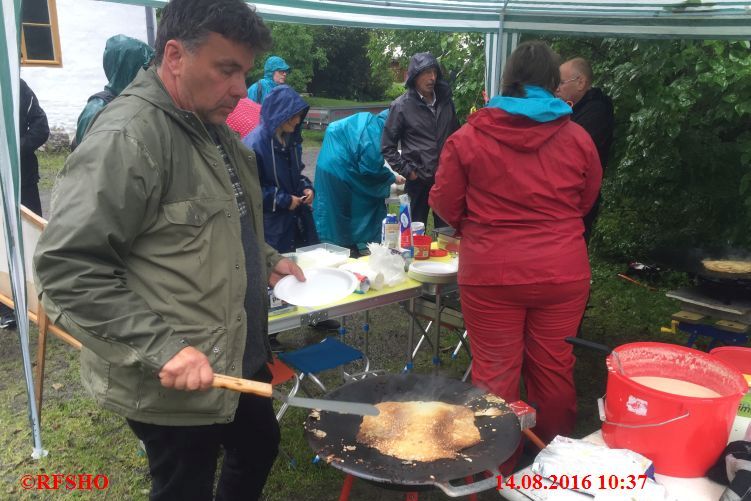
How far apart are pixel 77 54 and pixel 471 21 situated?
10.7 metres

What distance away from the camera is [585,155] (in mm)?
2502

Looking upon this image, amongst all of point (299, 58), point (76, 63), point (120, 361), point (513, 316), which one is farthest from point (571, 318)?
point (299, 58)

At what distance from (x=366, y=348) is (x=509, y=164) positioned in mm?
2067

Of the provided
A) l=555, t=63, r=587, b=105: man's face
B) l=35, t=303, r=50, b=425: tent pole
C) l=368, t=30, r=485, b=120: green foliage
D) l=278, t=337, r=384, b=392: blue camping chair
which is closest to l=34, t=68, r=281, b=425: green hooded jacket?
l=278, t=337, r=384, b=392: blue camping chair

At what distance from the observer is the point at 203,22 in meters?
1.38

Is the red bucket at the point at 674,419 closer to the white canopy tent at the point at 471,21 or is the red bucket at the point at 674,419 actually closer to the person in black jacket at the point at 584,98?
the person in black jacket at the point at 584,98

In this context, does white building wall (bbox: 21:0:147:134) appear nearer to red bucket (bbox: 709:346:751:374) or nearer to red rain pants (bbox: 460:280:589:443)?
red rain pants (bbox: 460:280:589:443)

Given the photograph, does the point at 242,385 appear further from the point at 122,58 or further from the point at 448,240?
the point at 122,58

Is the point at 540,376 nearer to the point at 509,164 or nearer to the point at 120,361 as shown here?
the point at 509,164

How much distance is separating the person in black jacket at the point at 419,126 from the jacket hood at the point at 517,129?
2.43 metres

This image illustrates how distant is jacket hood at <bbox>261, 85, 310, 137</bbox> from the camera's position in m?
3.71

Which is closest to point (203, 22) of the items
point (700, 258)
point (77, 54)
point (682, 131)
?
point (700, 258)

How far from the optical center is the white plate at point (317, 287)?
8.50 feet

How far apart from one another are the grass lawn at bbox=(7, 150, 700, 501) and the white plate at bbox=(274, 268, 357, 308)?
95cm
